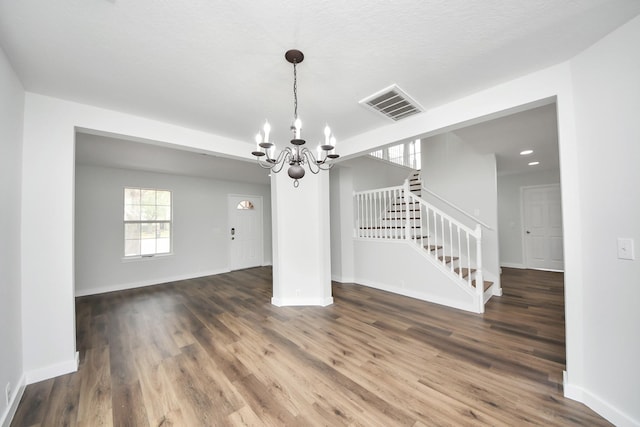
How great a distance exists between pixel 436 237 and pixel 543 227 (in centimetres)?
398

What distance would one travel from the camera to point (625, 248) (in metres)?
1.42

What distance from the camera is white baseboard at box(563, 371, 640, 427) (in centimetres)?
139

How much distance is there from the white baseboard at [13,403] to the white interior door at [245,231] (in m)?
4.38

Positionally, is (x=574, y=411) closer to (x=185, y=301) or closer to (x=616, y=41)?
(x=616, y=41)

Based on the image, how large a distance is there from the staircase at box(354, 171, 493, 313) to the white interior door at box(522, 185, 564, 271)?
303cm

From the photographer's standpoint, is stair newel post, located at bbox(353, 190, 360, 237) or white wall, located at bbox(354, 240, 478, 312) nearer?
white wall, located at bbox(354, 240, 478, 312)

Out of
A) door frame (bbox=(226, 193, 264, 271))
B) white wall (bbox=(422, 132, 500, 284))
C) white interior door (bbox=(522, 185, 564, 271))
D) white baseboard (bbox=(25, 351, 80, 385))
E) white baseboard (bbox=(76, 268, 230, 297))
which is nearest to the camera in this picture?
white baseboard (bbox=(25, 351, 80, 385))

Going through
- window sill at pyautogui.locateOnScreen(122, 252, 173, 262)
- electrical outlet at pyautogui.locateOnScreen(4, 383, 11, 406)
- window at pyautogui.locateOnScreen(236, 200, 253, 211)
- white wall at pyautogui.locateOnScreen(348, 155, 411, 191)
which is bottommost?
electrical outlet at pyautogui.locateOnScreen(4, 383, 11, 406)

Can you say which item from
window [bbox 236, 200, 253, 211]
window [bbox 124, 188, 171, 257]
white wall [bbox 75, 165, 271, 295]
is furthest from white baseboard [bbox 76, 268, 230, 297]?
window [bbox 236, 200, 253, 211]

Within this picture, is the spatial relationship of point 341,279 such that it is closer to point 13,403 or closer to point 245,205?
point 245,205

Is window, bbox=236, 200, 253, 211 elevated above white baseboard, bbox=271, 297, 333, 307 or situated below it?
above

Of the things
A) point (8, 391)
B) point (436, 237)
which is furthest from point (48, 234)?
point (436, 237)

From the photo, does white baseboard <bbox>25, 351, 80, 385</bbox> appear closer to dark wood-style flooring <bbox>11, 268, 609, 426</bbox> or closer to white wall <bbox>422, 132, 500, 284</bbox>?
dark wood-style flooring <bbox>11, 268, 609, 426</bbox>

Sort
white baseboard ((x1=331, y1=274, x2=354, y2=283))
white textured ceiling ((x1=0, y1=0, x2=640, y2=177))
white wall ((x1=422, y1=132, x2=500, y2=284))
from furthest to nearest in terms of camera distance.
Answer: white baseboard ((x1=331, y1=274, x2=354, y2=283)) < white wall ((x1=422, y1=132, x2=500, y2=284)) < white textured ceiling ((x1=0, y1=0, x2=640, y2=177))
